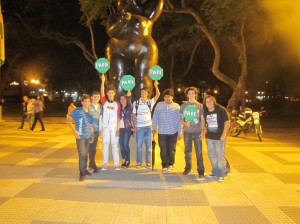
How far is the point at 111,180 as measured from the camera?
7258 mm

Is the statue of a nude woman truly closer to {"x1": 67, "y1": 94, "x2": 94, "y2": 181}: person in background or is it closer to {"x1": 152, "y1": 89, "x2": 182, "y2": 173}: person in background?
{"x1": 152, "y1": 89, "x2": 182, "y2": 173}: person in background

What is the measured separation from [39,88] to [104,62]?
224 ft

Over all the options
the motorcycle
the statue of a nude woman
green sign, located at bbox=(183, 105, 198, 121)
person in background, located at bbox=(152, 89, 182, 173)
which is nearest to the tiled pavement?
person in background, located at bbox=(152, 89, 182, 173)

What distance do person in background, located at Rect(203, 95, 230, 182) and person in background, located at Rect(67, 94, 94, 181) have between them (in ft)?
7.41

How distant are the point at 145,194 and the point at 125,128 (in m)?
2.32

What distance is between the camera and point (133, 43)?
32.6ft

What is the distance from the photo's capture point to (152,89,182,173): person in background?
7.87 metres

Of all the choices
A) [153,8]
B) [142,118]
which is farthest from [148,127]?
[153,8]

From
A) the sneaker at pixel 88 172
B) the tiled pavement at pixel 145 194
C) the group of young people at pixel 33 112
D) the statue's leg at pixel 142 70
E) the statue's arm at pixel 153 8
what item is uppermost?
the statue's arm at pixel 153 8

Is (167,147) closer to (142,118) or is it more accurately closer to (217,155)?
(142,118)

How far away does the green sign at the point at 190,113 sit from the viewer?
24.2ft

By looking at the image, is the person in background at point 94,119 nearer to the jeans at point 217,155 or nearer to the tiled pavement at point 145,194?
the tiled pavement at point 145,194

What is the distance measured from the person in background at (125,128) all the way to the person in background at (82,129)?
1.16m

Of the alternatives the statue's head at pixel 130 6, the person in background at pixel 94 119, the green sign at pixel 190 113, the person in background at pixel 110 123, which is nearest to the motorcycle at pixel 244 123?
the statue's head at pixel 130 6
